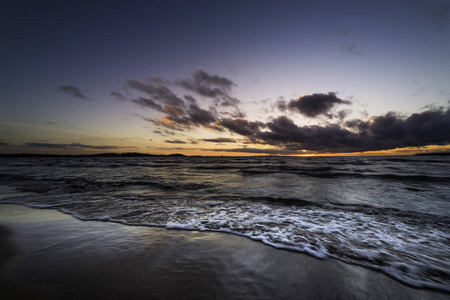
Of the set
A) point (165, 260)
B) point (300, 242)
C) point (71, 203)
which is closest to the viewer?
point (165, 260)

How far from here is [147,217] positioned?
4812mm

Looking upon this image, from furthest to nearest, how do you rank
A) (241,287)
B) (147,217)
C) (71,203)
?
(71,203) → (147,217) → (241,287)

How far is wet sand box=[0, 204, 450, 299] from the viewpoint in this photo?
6.73ft

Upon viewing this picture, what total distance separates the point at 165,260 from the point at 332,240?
3.06 meters

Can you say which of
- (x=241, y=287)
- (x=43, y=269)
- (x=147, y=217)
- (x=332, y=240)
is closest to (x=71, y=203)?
(x=147, y=217)

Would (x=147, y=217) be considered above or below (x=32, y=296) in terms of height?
below

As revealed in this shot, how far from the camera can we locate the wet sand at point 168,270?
6.73 feet

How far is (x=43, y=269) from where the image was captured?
2.38 metres

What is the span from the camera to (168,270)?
2.48 meters

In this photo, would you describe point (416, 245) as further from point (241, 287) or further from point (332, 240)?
point (241, 287)

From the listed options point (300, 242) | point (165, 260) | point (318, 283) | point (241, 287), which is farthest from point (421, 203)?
point (165, 260)

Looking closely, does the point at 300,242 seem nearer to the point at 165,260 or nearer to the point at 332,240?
the point at 332,240

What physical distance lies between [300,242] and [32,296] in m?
3.70

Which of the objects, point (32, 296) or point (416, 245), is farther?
point (416, 245)
